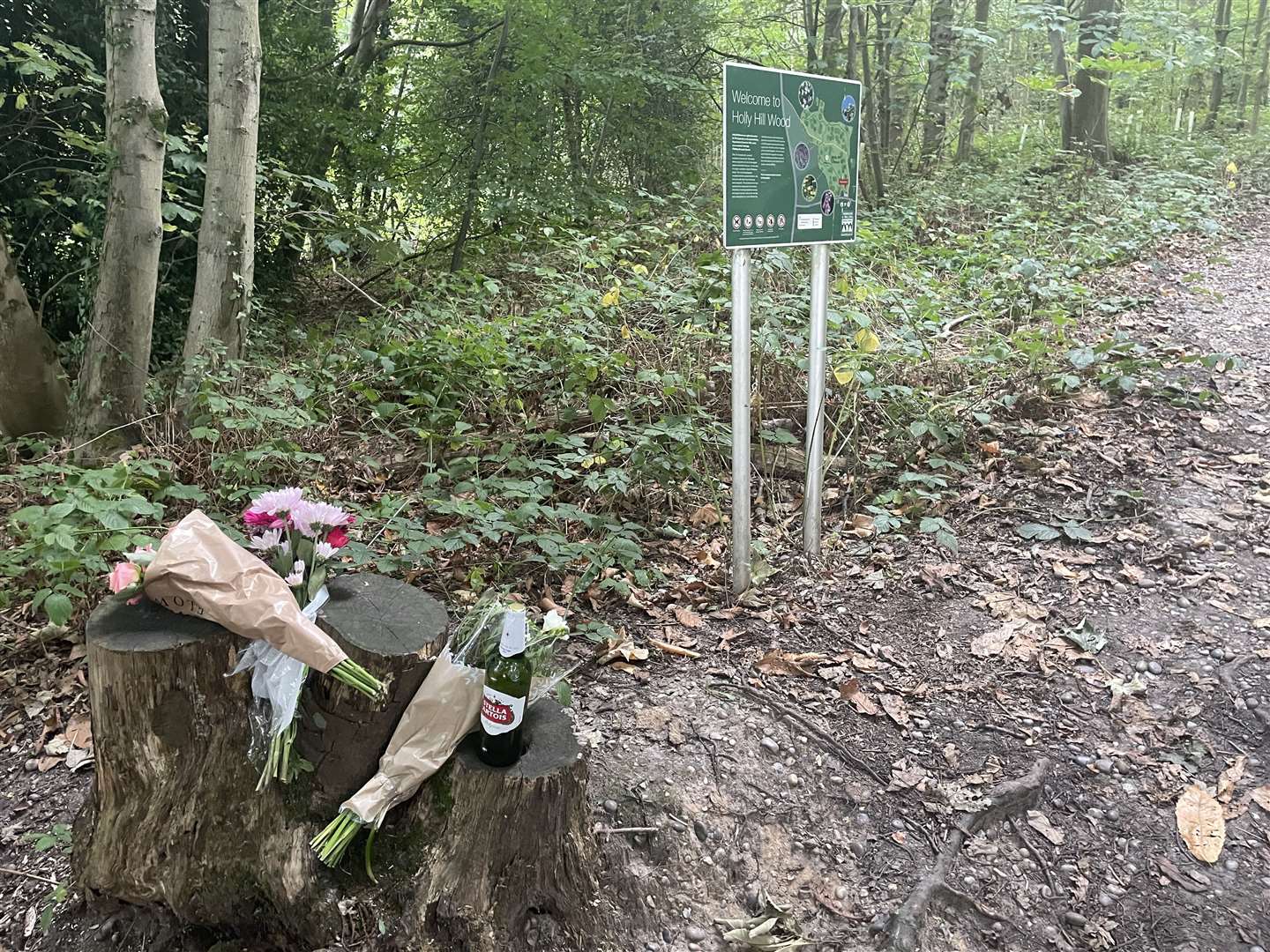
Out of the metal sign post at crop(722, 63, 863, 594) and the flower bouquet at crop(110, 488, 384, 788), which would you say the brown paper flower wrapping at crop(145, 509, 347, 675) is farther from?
the metal sign post at crop(722, 63, 863, 594)

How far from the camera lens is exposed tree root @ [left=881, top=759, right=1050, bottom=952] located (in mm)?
2506

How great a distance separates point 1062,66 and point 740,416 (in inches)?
561

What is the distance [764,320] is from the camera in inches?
223

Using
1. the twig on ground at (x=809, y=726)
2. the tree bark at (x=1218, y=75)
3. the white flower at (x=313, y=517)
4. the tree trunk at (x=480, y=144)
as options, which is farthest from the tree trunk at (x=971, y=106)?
the white flower at (x=313, y=517)

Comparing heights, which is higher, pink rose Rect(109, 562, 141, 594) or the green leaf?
pink rose Rect(109, 562, 141, 594)

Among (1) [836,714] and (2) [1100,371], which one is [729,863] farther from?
(2) [1100,371]

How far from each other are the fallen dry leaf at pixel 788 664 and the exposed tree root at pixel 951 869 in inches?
31.9

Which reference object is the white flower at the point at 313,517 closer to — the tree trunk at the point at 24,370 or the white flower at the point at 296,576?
the white flower at the point at 296,576

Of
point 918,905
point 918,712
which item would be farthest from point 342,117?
point 918,905

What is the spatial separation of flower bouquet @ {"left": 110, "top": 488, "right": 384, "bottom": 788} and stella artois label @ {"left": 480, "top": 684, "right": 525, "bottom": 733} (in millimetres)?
299

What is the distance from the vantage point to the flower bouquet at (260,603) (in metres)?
2.09

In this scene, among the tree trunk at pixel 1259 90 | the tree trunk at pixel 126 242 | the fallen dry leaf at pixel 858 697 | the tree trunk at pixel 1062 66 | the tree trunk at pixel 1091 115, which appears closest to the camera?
the fallen dry leaf at pixel 858 697

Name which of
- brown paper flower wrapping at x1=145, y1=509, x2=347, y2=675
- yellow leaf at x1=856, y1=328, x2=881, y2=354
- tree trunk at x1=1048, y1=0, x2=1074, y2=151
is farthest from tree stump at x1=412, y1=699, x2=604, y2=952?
tree trunk at x1=1048, y1=0, x2=1074, y2=151

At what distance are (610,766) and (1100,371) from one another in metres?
4.49
